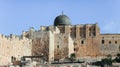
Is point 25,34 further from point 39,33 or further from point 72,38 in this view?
point 72,38

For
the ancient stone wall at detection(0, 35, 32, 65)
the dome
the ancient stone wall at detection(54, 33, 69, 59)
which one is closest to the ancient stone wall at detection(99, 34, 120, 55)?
the dome

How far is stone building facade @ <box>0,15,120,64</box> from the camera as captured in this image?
82.3 meters

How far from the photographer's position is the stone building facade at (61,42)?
270 ft

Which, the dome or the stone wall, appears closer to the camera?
the stone wall

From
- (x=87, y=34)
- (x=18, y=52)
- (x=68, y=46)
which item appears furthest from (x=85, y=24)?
(x=18, y=52)

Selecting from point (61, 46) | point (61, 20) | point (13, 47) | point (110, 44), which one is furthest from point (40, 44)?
point (110, 44)

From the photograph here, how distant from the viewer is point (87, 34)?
92688 millimetres

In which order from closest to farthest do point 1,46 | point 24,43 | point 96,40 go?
point 1,46 → point 24,43 → point 96,40

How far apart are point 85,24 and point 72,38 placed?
2836 mm

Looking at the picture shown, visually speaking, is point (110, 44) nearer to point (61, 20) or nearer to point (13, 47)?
point (61, 20)

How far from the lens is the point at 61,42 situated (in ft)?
282

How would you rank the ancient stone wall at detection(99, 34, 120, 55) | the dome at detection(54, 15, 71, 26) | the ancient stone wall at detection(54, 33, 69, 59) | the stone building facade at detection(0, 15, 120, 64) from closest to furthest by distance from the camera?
the stone building facade at detection(0, 15, 120, 64) → the ancient stone wall at detection(54, 33, 69, 59) → the ancient stone wall at detection(99, 34, 120, 55) → the dome at detection(54, 15, 71, 26)

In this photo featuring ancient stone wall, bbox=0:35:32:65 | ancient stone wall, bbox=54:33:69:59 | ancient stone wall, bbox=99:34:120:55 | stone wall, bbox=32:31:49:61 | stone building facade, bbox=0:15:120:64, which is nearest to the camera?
Answer: ancient stone wall, bbox=0:35:32:65

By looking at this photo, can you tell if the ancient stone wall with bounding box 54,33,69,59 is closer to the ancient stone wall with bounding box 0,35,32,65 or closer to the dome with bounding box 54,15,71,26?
the ancient stone wall with bounding box 0,35,32,65
